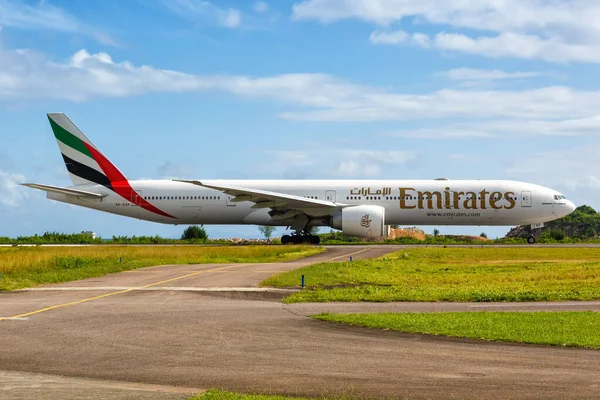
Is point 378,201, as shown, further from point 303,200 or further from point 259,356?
point 259,356

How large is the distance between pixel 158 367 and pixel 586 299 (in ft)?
41.8

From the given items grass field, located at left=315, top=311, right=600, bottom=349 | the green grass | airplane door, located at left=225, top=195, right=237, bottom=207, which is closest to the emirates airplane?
airplane door, located at left=225, top=195, right=237, bottom=207

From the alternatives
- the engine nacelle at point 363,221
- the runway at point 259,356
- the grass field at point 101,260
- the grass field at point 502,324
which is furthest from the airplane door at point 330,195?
the grass field at point 502,324

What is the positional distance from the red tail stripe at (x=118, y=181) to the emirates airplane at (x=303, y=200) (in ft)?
0.22

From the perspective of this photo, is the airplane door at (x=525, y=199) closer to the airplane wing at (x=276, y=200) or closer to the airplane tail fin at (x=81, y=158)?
the airplane wing at (x=276, y=200)

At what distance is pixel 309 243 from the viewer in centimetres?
4922

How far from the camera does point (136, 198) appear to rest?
4916 centimetres

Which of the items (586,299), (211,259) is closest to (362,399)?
(586,299)

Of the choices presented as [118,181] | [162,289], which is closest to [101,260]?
[162,289]

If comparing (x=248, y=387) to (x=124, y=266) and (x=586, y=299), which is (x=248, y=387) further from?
(x=124, y=266)

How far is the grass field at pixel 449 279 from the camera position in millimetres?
19359

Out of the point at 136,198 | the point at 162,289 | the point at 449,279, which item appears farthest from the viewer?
the point at 136,198

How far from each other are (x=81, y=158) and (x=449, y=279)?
32.5 meters

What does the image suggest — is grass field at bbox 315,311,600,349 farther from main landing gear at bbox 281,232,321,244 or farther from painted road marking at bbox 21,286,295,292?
main landing gear at bbox 281,232,321,244
